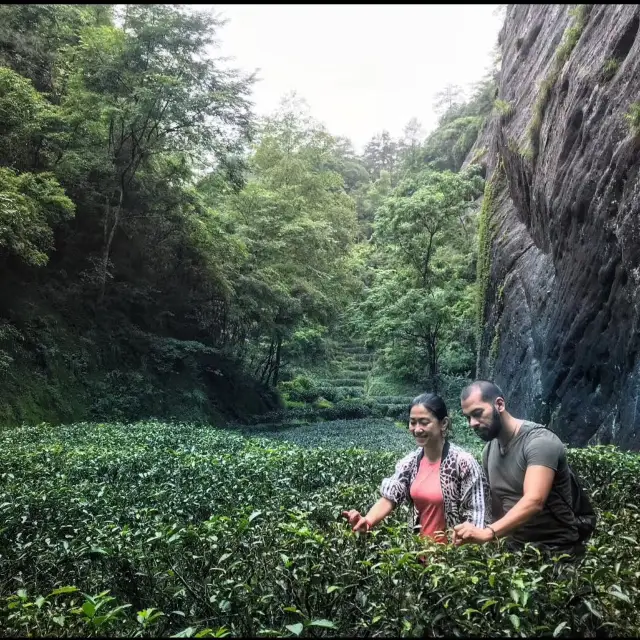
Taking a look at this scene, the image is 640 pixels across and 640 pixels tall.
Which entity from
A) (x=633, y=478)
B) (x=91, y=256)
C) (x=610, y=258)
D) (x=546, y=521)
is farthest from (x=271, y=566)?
(x=91, y=256)

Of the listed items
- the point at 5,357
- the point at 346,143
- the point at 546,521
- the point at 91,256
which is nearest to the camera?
the point at 546,521

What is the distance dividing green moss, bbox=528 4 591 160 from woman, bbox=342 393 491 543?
30.8 feet

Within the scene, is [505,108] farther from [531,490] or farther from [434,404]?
[531,490]

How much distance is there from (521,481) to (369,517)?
0.71 m

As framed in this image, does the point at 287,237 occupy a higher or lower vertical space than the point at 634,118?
higher

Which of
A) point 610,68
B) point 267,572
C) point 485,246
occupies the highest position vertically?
point 610,68

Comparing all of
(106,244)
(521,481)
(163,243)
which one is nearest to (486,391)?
(521,481)

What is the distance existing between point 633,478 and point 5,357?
404 inches

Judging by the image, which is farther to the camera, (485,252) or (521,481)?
(485,252)

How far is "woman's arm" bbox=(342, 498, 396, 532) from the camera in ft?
8.49

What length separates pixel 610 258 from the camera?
25.3 feet

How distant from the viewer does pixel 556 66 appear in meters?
10.3

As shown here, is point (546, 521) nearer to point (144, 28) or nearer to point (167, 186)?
point (144, 28)

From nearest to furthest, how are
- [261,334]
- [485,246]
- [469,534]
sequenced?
[469,534] < [485,246] < [261,334]
